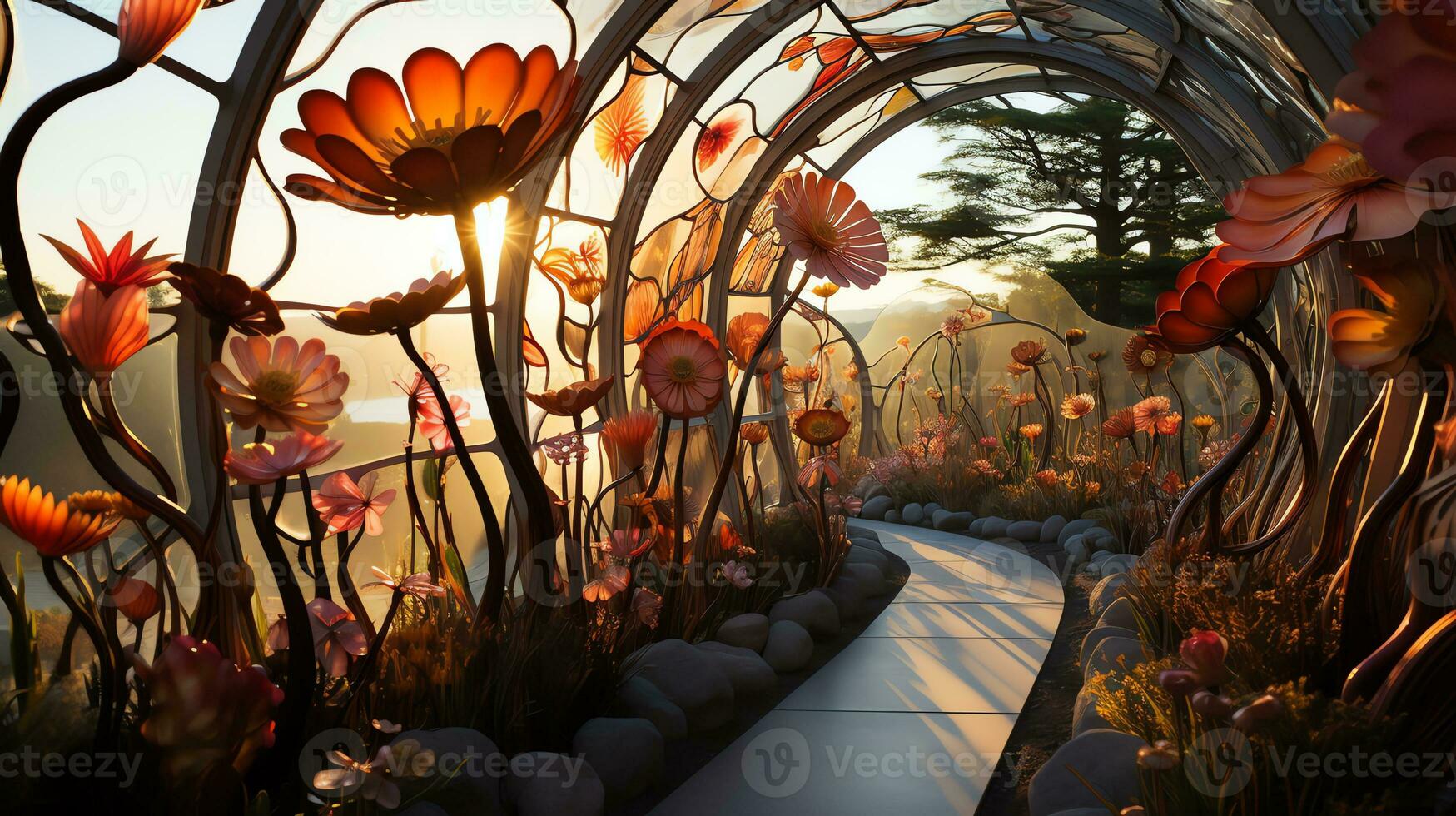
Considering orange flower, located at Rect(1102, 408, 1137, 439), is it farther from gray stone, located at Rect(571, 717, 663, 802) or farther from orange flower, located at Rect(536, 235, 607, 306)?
gray stone, located at Rect(571, 717, 663, 802)

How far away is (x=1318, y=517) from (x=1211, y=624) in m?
0.64

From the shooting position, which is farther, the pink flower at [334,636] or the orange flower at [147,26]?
the pink flower at [334,636]

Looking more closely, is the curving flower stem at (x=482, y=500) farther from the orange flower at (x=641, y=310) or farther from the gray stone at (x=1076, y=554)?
the gray stone at (x=1076, y=554)

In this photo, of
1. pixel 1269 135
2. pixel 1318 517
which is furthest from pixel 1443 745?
pixel 1269 135

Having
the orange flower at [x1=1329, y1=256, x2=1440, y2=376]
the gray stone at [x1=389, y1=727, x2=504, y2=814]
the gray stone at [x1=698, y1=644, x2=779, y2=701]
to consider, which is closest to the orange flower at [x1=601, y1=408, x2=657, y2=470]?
the gray stone at [x1=698, y1=644, x2=779, y2=701]

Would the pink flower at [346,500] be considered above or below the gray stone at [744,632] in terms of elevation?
above

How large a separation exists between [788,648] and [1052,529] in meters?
3.14

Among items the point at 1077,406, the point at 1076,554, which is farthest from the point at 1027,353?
the point at 1076,554

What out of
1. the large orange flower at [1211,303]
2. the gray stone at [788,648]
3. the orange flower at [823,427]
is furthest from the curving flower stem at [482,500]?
the orange flower at [823,427]

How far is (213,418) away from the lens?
1663mm

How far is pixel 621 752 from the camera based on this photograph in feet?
6.96

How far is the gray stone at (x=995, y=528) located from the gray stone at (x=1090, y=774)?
4272mm

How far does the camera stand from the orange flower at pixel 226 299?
1550mm

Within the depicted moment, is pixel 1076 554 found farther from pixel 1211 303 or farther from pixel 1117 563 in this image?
pixel 1211 303
